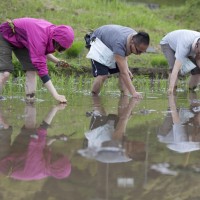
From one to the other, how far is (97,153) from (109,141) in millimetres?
398

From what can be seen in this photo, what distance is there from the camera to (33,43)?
529 cm

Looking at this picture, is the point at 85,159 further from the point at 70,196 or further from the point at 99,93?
the point at 99,93

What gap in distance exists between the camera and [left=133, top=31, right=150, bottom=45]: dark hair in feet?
18.6

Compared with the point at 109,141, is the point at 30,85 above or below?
below

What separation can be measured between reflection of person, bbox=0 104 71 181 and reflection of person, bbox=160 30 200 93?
3.50m

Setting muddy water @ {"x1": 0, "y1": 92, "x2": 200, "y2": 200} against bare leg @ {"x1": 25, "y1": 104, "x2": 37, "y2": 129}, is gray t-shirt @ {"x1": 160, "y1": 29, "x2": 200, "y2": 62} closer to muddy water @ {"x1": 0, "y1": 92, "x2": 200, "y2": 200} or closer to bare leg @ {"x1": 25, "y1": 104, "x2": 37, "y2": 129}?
muddy water @ {"x1": 0, "y1": 92, "x2": 200, "y2": 200}

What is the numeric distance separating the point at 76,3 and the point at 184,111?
35.3 ft

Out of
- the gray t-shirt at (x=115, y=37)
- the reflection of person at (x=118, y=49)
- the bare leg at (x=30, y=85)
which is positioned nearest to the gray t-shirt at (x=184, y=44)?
the reflection of person at (x=118, y=49)

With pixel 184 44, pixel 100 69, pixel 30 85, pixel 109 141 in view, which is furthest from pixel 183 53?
pixel 109 141

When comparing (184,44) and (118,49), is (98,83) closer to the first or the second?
(118,49)

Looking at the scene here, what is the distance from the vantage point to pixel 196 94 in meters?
7.91

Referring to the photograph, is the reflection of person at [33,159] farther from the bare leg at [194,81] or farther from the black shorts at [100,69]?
the bare leg at [194,81]

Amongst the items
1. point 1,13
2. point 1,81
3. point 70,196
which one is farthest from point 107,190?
point 1,13

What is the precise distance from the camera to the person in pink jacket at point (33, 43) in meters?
5.27
